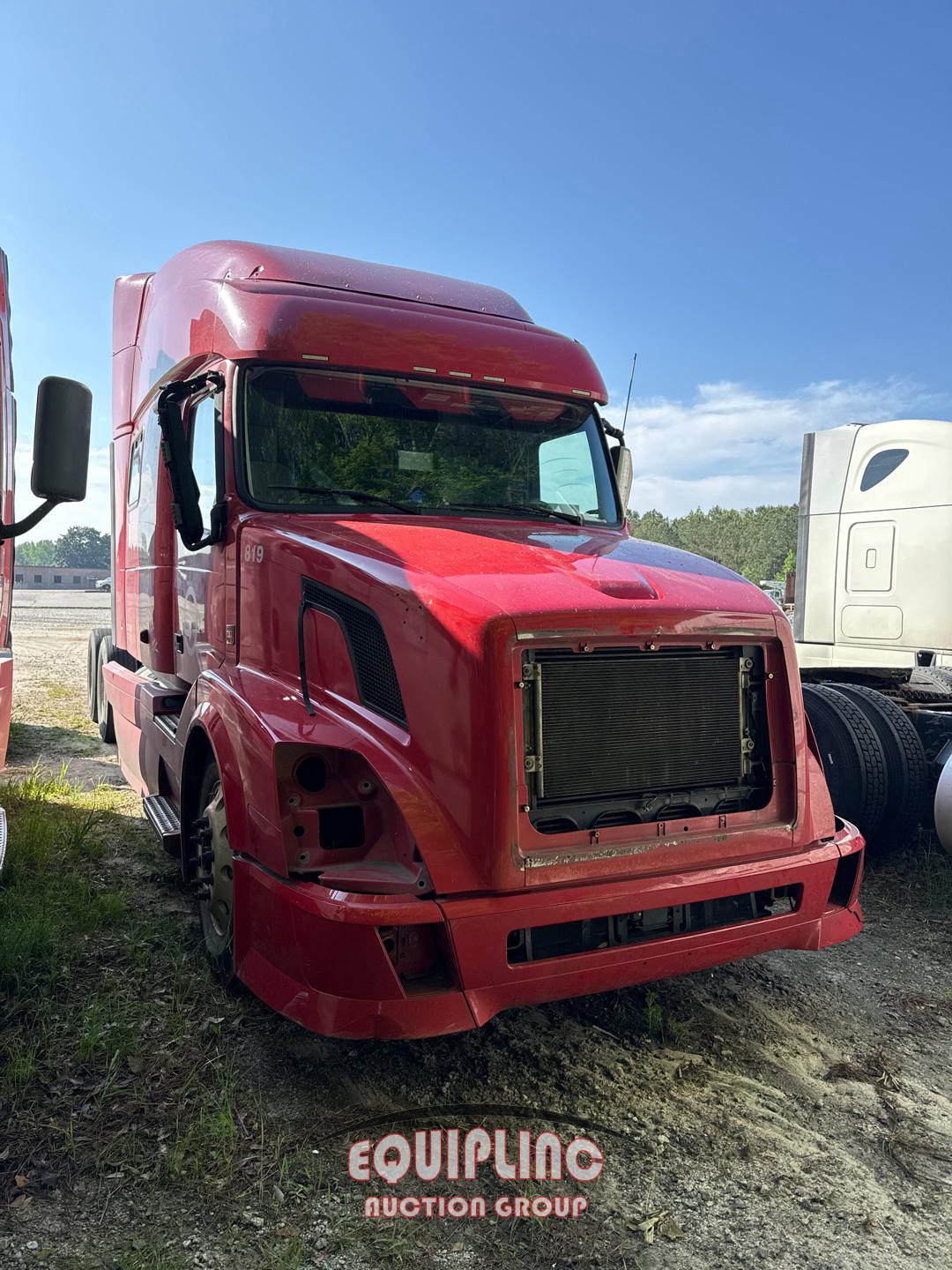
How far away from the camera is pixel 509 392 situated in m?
4.69

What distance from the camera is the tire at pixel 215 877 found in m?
3.92

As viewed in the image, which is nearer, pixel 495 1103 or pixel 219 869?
pixel 495 1103

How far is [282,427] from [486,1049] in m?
2.74

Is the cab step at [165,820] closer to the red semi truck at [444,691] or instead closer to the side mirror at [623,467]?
the red semi truck at [444,691]

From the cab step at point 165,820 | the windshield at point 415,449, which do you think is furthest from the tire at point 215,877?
the windshield at point 415,449

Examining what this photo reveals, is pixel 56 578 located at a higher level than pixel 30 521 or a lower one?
lower

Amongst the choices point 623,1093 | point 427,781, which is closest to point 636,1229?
point 623,1093

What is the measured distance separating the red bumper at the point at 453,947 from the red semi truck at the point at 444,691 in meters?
0.01

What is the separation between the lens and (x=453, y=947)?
2930mm

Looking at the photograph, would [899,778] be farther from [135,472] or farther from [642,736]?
[135,472]

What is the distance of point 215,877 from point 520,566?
189 cm

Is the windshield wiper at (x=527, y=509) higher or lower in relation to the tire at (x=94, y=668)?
higher

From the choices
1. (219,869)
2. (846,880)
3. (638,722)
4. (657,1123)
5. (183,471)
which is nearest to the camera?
(657,1123)

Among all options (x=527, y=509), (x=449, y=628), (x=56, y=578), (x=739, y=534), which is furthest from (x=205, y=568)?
(x=56, y=578)
